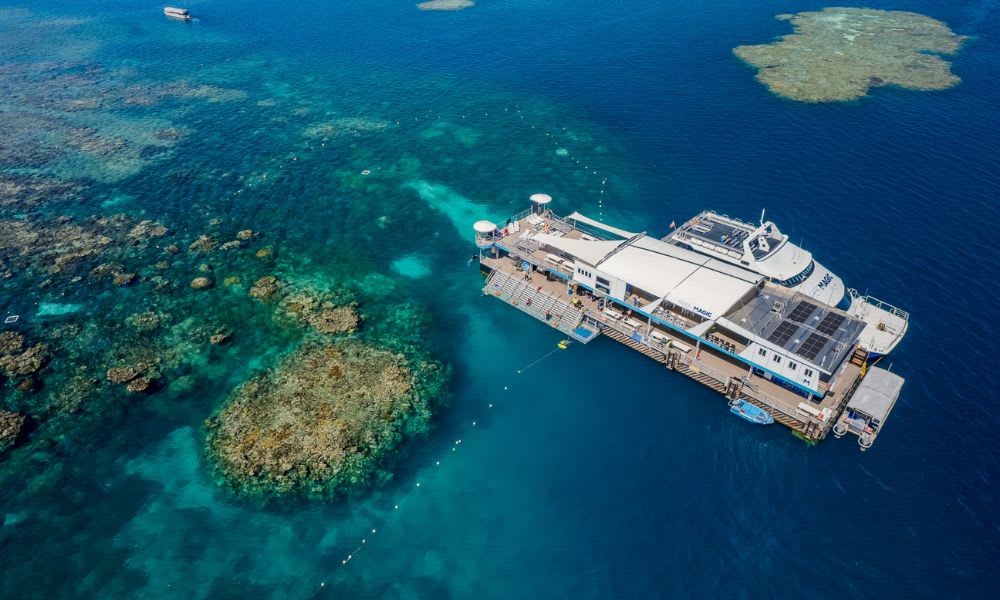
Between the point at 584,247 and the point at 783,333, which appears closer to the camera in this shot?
the point at 783,333

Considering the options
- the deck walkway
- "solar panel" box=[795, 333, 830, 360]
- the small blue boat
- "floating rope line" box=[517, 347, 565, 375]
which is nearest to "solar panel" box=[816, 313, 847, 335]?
"solar panel" box=[795, 333, 830, 360]

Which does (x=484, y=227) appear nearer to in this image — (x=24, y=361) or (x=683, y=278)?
(x=683, y=278)

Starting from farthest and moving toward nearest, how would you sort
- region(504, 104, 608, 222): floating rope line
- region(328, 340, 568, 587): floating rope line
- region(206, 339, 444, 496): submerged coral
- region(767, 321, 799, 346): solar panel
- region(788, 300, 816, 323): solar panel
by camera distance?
region(504, 104, 608, 222): floating rope line < region(788, 300, 816, 323): solar panel < region(767, 321, 799, 346): solar panel < region(206, 339, 444, 496): submerged coral < region(328, 340, 568, 587): floating rope line

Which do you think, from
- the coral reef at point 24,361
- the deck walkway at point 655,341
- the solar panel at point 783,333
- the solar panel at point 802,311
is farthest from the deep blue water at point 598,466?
the coral reef at point 24,361

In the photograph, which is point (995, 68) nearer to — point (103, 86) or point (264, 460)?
point (264, 460)

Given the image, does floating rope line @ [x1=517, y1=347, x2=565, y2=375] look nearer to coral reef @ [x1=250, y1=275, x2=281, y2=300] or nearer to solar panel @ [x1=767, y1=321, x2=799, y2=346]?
solar panel @ [x1=767, y1=321, x2=799, y2=346]

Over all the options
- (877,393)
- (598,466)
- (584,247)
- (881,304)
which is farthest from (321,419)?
(881,304)
